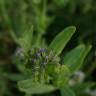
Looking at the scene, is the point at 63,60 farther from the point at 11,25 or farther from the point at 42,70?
the point at 11,25

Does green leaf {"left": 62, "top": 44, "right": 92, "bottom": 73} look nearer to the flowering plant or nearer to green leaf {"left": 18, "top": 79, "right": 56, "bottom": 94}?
the flowering plant

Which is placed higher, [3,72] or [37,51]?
[3,72]

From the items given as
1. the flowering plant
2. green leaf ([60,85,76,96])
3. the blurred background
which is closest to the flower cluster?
the flowering plant

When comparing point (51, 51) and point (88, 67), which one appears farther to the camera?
point (88, 67)

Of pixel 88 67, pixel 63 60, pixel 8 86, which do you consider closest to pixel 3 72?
pixel 8 86

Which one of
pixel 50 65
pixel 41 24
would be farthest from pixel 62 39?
pixel 41 24

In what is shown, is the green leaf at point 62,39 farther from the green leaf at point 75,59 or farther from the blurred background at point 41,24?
the blurred background at point 41,24

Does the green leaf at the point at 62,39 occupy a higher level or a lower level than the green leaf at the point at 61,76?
higher

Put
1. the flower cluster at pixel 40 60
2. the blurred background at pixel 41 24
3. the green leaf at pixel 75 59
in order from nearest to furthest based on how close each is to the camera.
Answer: the flower cluster at pixel 40 60 < the green leaf at pixel 75 59 < the blurred background at pixel 41 24

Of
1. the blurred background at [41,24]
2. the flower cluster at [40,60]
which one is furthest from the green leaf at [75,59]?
the blurred background at [41,24]
